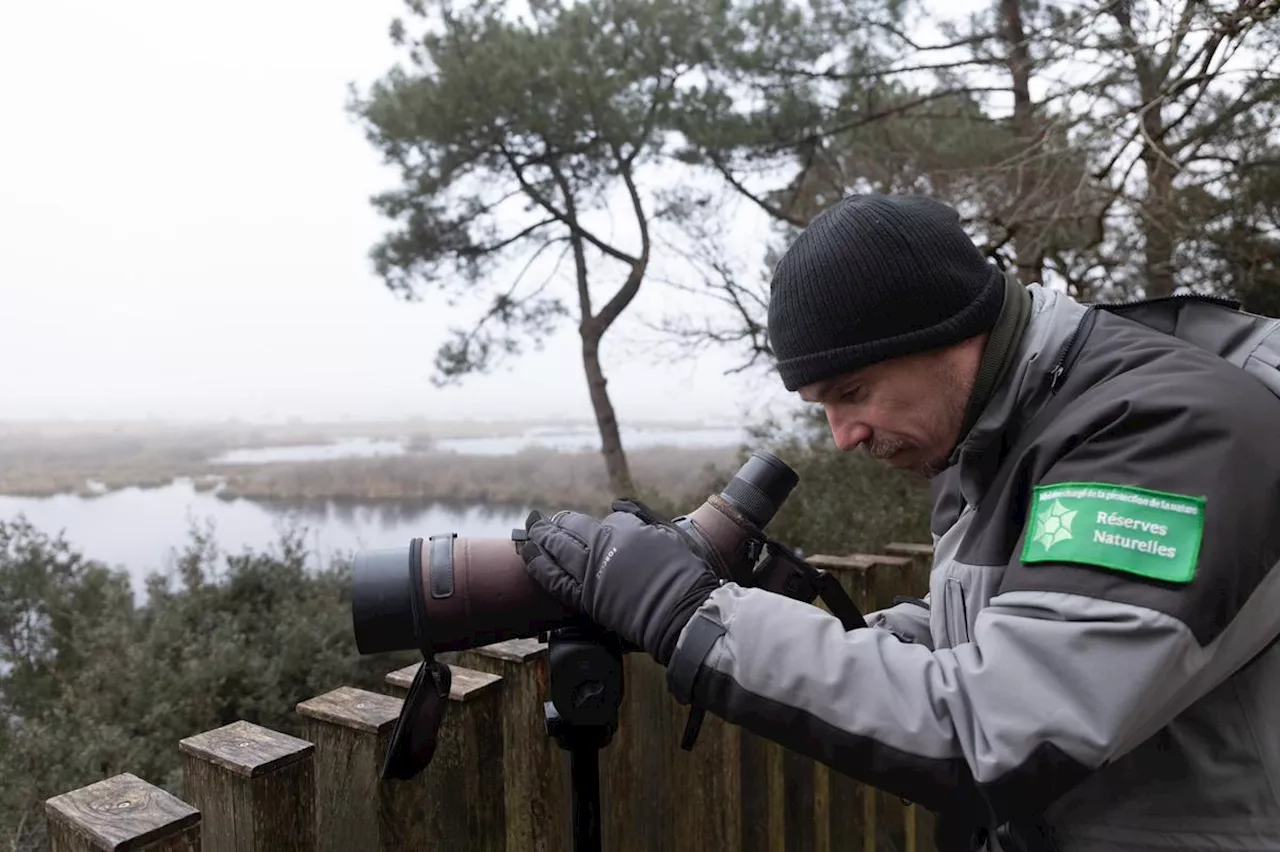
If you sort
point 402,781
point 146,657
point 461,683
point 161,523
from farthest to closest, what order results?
point 161,523, point 146,657, point 461,683, point 402,781

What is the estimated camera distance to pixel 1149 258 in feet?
18.7

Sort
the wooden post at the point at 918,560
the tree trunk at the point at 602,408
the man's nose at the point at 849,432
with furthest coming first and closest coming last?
1. the tree trunk at the point at 602,408
2. the wooden post at the point at 918,560
3. the man's nose at the point at 849,432

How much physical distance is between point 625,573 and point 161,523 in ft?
13.7

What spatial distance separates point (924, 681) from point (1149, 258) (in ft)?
19.6

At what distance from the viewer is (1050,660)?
78cm

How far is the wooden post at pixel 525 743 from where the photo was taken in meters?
1.38

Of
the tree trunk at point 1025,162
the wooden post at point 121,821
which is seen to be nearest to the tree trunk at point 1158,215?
the tree trunk at point 1025,162

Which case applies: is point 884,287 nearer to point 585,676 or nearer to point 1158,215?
point 585,676

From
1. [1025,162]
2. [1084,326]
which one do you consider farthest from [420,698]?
[1025,162]

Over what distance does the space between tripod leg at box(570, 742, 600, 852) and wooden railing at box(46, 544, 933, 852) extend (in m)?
0.18

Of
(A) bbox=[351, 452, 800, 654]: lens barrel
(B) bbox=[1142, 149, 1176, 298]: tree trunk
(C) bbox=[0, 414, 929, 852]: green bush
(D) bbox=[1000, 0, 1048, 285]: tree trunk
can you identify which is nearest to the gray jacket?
(A) bbox=[351, 452, 800, 654]: lens barrel

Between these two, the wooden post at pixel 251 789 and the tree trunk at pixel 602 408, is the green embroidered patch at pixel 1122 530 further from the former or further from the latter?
the tree trunk at pixel 602 408

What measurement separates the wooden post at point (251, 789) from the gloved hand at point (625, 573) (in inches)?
15.4

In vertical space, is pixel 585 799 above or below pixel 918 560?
below
